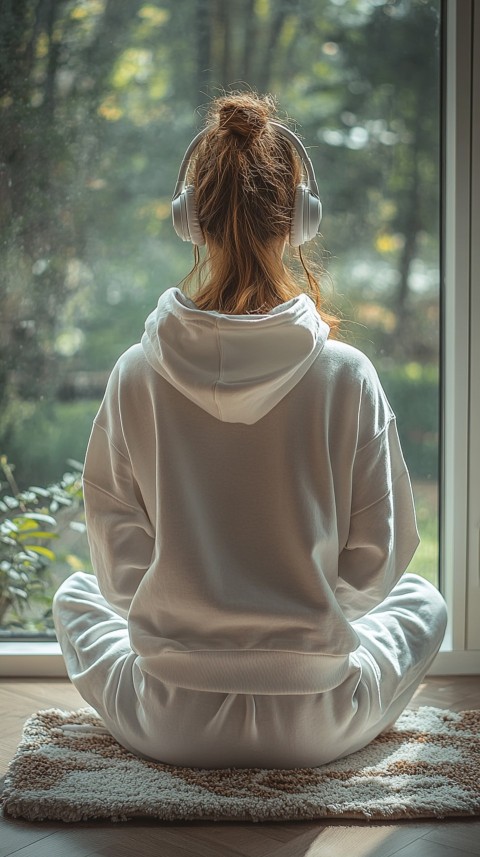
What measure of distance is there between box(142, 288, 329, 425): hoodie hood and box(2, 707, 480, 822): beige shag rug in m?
0.57

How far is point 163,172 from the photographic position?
7.11 feet

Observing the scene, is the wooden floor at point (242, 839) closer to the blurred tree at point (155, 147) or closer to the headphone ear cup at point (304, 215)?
the headphone ear cup at point (304, 215)

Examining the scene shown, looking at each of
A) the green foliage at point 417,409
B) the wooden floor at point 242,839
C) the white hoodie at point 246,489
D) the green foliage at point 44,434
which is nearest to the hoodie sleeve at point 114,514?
the white hoodie at point 246,489

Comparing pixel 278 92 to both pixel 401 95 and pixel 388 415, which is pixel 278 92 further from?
pixel 388 415

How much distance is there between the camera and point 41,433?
2246 mm

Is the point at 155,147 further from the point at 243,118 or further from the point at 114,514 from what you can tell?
the point at 114,514

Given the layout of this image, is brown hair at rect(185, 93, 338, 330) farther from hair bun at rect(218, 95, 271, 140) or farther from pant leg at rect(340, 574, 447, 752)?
pant leg at rect(340, 574, 447, 752)

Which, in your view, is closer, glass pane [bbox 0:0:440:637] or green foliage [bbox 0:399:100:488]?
glass pane [bbox 0:0:440:637]

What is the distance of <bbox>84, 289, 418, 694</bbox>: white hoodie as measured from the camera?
1.51 meters

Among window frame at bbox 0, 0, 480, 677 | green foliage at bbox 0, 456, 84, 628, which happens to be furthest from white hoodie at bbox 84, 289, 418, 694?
green foliage at bbox 0, 456, 84, 628

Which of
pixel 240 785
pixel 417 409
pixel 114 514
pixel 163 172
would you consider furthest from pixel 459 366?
pixel 240 785

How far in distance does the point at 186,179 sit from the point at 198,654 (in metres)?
0.80

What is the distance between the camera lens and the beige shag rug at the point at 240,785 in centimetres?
146

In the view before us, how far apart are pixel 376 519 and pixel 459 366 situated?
64 centimetres
